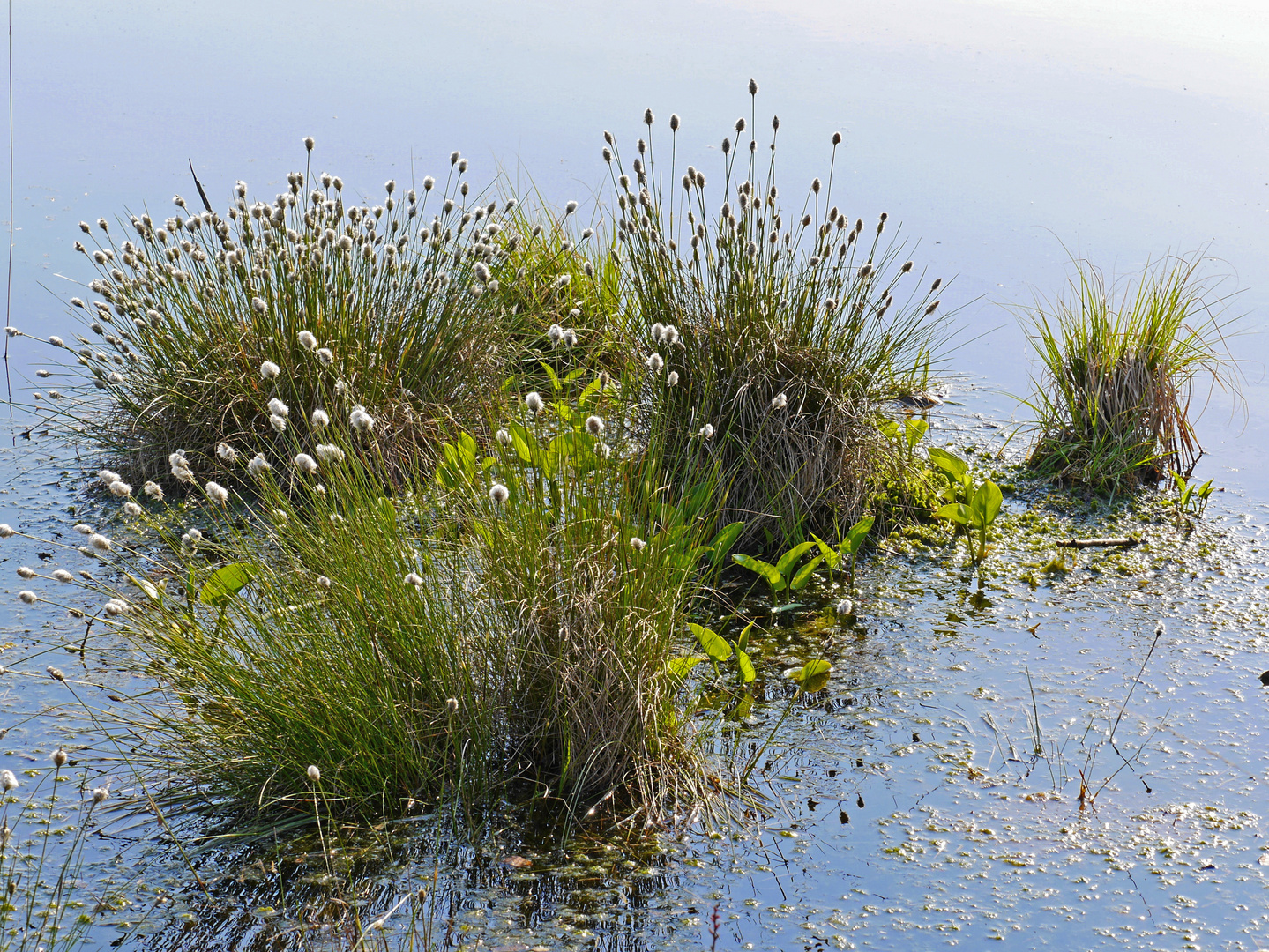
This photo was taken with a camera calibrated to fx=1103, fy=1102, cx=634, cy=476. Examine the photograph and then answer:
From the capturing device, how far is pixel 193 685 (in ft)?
8.62

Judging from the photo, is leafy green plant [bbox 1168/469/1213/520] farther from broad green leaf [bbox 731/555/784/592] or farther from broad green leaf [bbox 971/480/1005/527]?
broad green leaf [bbox 731/555/784/592]

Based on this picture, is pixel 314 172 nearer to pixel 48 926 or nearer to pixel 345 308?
pixel 345 308

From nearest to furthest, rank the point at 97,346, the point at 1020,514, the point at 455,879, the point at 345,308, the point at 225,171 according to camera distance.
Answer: the point at 455,879, the point at 345,308, the point at 1020,514, the point at 97,346, the point at 225,171

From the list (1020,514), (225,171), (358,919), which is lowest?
(1020,514)

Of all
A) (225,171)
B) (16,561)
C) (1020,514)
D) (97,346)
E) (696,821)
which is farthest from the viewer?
(225,171)

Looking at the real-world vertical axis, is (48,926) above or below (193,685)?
below

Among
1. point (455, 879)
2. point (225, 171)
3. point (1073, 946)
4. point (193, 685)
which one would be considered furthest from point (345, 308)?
point (225, 171)

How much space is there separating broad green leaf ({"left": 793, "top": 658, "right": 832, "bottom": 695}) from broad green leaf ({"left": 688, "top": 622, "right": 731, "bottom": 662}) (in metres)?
0.24

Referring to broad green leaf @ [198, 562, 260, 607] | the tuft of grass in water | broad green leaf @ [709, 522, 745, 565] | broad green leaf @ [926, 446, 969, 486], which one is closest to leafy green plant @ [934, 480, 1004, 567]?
broad green leaf @ [926, 446, 969, 486]

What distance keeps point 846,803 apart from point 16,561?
2.87m

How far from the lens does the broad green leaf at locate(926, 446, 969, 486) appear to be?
416cm

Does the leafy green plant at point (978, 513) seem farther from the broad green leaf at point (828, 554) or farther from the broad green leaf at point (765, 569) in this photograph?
the broad green leaf at point (765, 569)

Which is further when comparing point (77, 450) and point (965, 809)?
point (77, 450)

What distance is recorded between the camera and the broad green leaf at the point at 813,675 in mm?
3143
